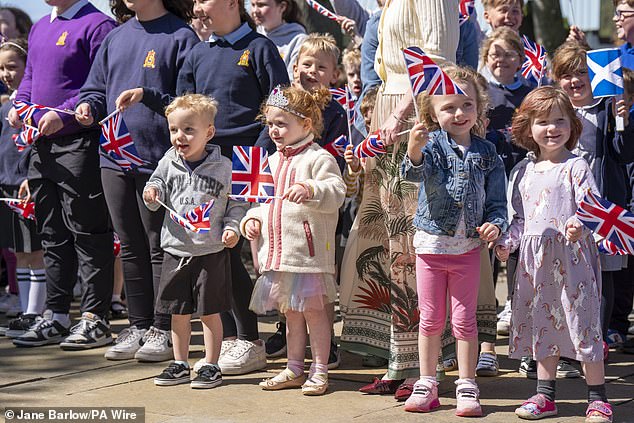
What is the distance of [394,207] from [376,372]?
3.41 ft

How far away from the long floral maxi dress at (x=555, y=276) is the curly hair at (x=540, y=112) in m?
0.21

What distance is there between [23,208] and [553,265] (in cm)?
393

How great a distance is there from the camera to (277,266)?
5398 millimetres

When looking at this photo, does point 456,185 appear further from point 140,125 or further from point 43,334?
point 43,334

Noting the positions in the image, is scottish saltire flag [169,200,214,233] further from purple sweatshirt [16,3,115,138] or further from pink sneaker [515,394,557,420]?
pink sneaker [515,394,557,420]

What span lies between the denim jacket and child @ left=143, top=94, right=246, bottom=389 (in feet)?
3.52

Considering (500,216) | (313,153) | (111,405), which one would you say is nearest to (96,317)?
(111,405)

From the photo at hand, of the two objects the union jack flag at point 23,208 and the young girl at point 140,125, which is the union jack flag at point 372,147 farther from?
the union jack flag at point 23,208

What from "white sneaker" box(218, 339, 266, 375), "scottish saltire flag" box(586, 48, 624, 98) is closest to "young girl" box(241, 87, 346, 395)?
"white sneaker" box(218, 339, 266, 375)

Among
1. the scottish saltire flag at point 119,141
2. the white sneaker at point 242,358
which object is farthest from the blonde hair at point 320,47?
the white sneaker at point 242,358

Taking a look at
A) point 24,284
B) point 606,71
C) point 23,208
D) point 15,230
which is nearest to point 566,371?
point 606,71

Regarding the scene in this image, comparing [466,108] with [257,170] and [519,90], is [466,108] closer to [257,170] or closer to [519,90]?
[257,170]

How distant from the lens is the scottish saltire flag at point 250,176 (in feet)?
Answer: 17.9

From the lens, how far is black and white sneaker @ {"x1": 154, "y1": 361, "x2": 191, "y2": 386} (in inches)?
220
